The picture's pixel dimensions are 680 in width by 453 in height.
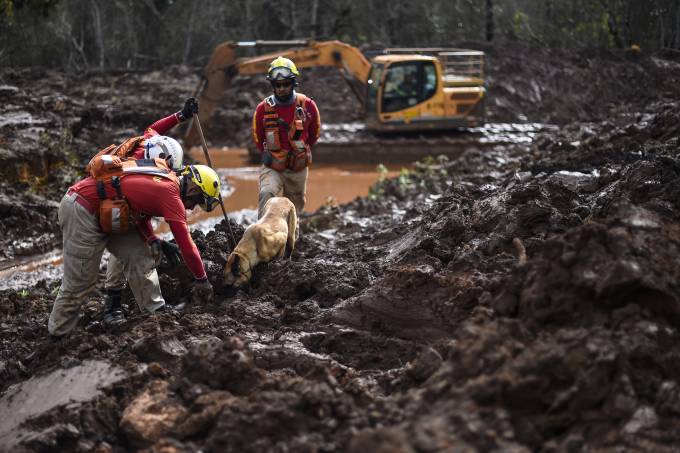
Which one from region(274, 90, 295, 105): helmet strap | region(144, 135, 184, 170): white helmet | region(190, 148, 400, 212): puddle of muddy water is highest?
region(274, 90, 295, 105): helmet strap

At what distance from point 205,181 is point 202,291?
2.71 ft

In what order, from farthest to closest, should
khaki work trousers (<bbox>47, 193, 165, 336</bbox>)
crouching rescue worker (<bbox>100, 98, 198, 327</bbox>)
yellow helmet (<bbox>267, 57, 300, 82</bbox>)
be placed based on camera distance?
yellow helmet (<bbox>267, 57, 300, 82</bbox>) < crouching rescue worker (<bbox>100, 98, 198, 327</bbox>) < khaki work trousers (<bbox>47, 193, 165, 336</bbox>)

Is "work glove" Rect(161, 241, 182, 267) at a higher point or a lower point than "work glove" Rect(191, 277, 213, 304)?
higher

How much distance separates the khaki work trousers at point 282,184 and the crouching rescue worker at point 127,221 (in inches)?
71.0

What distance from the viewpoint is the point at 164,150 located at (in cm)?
629

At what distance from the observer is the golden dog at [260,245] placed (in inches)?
256

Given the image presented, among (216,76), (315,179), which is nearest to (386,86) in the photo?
(315,179)

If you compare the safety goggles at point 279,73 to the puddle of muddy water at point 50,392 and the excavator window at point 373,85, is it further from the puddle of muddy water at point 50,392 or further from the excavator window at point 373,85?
the excavator window at point 373,85

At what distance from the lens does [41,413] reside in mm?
4738

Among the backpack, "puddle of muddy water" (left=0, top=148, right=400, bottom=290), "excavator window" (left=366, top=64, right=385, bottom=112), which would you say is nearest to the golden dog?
the backpack

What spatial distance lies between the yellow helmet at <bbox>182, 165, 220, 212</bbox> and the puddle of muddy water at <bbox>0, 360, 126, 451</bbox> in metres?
1.52

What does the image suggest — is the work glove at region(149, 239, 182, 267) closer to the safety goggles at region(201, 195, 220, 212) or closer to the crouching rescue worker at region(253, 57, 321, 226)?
the safety goggles at region(201, 195, 220, 212)

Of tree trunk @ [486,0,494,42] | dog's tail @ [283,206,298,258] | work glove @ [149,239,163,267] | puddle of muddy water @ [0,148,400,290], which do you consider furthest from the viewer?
tree trunk @ [486,0,494,42]

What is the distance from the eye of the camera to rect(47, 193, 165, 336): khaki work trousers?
19.2 feet
